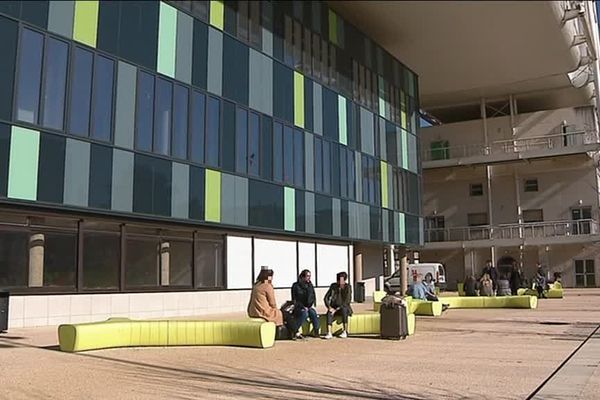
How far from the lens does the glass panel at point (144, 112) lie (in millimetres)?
18016

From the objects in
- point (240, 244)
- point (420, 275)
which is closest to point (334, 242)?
point (240, 244)

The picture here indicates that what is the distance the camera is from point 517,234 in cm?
4912

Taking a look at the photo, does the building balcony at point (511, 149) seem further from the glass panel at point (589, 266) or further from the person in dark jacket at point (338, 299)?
the person in dark jacket at point (338, 299)

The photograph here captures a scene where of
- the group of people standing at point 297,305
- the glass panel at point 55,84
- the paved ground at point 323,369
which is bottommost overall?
the paved ground at point 323,369

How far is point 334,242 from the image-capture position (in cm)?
3089

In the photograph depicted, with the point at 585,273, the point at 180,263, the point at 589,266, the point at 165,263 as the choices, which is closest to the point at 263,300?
the point at 165,263

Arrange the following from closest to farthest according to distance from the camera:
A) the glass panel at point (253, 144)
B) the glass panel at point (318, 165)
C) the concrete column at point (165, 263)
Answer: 1. the concrete column at point (165, 263)
2. the glass panel at point (253, 144)
3. the glass panel at point (318, 165)

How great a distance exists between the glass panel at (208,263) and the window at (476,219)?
3347 centimetres

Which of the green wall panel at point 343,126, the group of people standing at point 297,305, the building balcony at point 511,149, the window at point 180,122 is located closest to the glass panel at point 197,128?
the window at point 180,122

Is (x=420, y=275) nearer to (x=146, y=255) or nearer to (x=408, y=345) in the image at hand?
(x=146, y=255)

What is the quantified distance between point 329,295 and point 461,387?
641 cm

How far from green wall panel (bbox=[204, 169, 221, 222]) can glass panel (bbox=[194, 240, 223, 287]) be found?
176cm

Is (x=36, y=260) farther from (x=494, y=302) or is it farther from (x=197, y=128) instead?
(x=494, y=302)

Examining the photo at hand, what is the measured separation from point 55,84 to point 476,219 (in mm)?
43424
